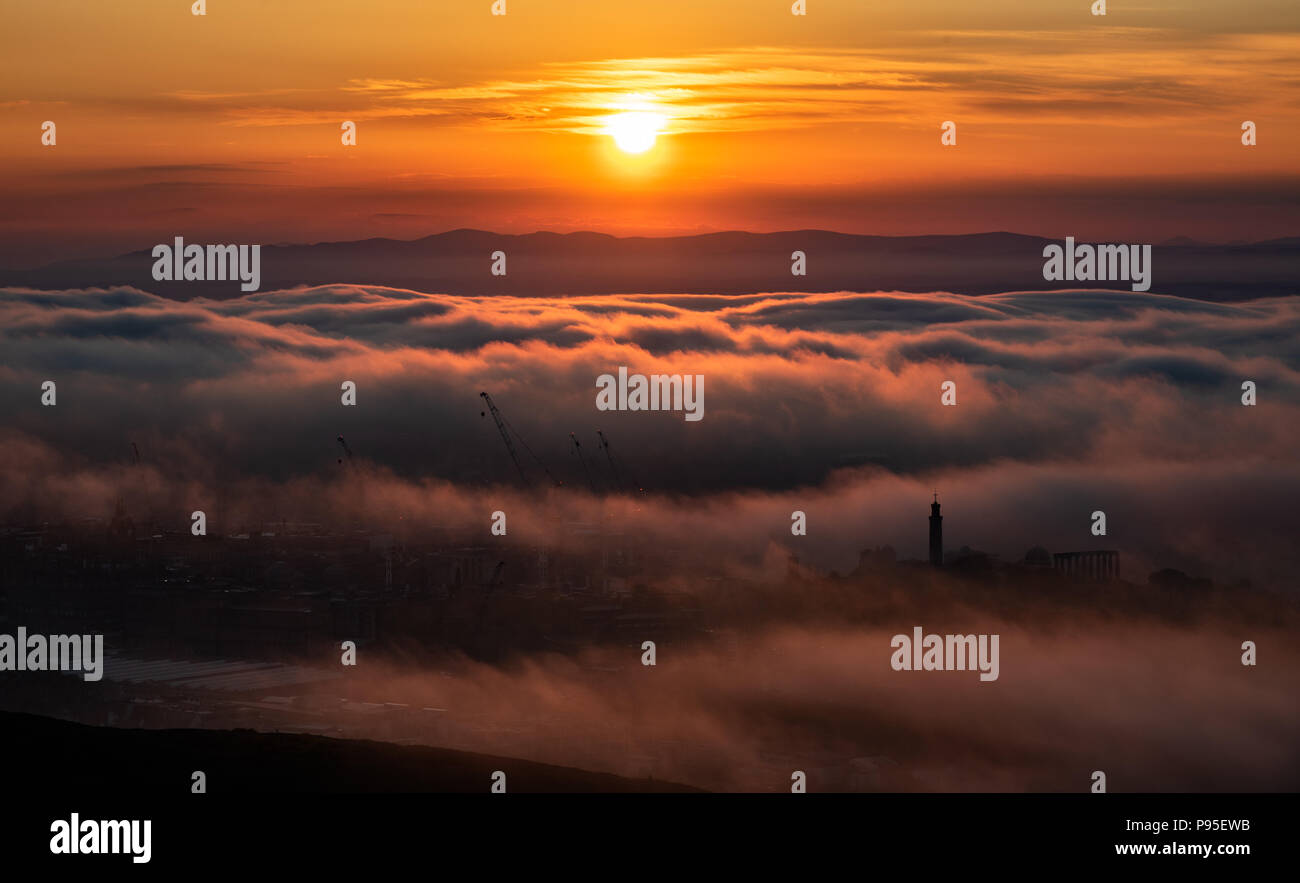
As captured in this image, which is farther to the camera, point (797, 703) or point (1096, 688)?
point (1096, 688)

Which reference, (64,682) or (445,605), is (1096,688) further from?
(64,682)

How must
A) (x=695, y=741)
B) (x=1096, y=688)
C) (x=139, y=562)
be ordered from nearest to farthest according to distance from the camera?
(x=695, y=741)
(x=1096, y=688)
(x=139, y=562)

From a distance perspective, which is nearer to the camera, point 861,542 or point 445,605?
point 445,605

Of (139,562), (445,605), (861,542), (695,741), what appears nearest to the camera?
(695,741)

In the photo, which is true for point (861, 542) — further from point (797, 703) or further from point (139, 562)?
point (139, 562)

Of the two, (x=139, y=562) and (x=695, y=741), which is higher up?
(x=139, y=562)

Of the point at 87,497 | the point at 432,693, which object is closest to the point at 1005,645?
the point at 432,693
